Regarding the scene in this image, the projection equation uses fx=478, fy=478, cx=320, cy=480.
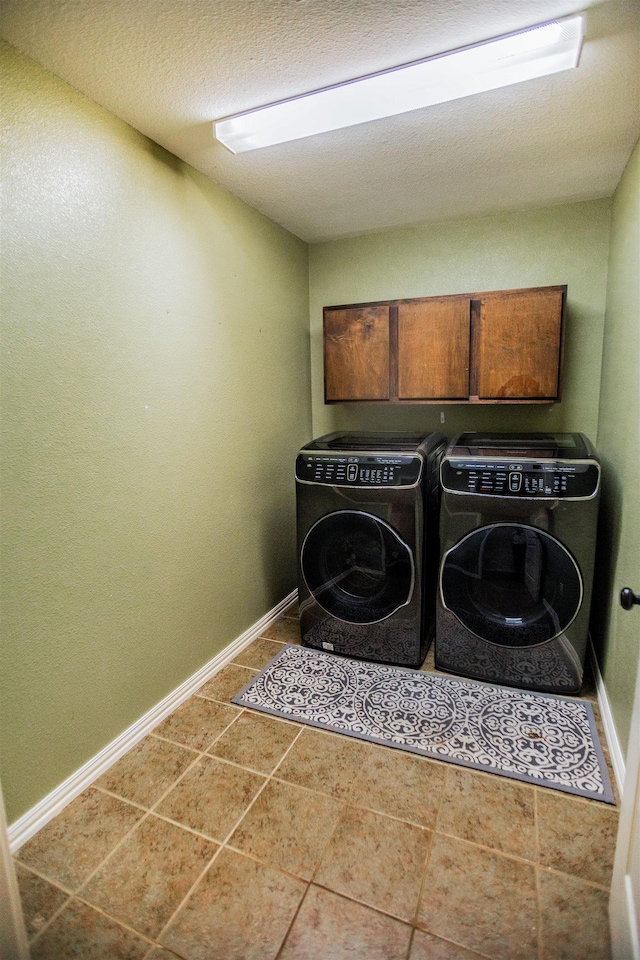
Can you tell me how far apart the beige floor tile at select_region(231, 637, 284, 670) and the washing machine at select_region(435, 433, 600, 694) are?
851 mm

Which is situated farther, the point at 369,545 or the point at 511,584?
the point at 369,545

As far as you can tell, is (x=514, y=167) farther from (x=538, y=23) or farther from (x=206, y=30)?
(x=206, y=30)

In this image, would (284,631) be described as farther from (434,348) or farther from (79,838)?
(434,348)

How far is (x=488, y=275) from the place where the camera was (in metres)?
2.68

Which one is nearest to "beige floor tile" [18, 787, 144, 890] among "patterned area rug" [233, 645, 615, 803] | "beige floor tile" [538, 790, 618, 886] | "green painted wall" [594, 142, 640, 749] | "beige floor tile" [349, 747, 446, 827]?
"patterned area rug" [233, 645, 615, 803]

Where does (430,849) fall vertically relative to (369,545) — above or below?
below

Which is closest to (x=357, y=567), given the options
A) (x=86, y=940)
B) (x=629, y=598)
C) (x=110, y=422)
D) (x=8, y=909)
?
(x=110, y=422)

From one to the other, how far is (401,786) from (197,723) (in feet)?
2.81

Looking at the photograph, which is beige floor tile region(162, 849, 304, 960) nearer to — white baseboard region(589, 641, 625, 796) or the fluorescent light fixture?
white baseboard region(589, 641, 625, 796)

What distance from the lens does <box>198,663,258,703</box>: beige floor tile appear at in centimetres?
215

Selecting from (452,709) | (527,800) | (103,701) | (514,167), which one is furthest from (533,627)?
(514,167)

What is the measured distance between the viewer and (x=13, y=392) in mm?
1383

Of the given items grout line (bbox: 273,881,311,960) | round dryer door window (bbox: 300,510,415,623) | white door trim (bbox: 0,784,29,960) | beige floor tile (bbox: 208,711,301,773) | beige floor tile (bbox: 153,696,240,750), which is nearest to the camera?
white door trim (bbox: 0,784,29,960)

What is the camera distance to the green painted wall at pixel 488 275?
2.50 m
